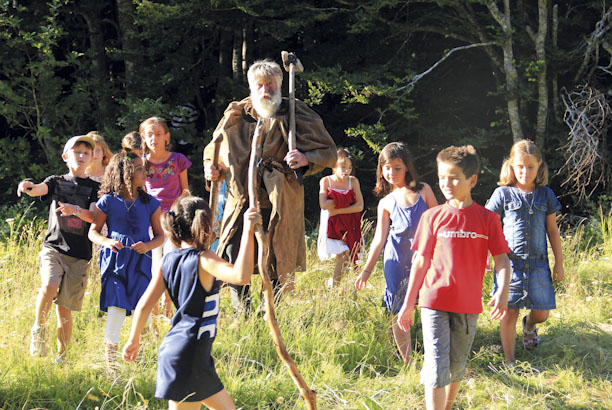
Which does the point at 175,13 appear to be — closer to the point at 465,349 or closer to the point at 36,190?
the point at 36,190

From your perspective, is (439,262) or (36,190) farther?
(36,190)

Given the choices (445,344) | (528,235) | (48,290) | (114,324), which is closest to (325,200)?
(528,235)

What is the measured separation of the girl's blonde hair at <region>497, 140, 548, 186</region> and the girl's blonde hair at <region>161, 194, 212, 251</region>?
2.62 metres

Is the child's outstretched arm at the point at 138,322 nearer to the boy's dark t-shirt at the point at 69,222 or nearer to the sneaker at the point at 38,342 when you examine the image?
the sneaker at the point at 38,342

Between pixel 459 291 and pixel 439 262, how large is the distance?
195 millimetres

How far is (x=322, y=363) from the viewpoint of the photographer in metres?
4.39

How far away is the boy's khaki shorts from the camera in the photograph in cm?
444

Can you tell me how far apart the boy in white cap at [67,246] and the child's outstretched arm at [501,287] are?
8.69 ft

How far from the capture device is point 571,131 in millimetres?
8938

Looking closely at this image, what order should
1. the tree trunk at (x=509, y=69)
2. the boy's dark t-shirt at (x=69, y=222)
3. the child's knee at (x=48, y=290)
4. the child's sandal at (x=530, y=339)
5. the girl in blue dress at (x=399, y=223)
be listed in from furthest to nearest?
the tree trunk at (x=509, y=69), the child's sandal at (x=530, y=339), the girl in blue dress at (x=399, y=223), the boy's dark t-shirt at (x=69, y=222), the child's knee at (x=48, y=290)

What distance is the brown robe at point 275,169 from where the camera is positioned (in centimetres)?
484

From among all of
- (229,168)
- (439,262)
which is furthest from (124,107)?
(439,262)

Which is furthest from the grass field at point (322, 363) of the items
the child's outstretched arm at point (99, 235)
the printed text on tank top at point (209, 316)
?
the child's outstretched arm at point (99, 235)

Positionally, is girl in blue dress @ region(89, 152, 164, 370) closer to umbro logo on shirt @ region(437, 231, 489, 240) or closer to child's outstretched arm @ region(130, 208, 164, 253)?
child's outstretched arm @ region(130, 208, 164, 253)
